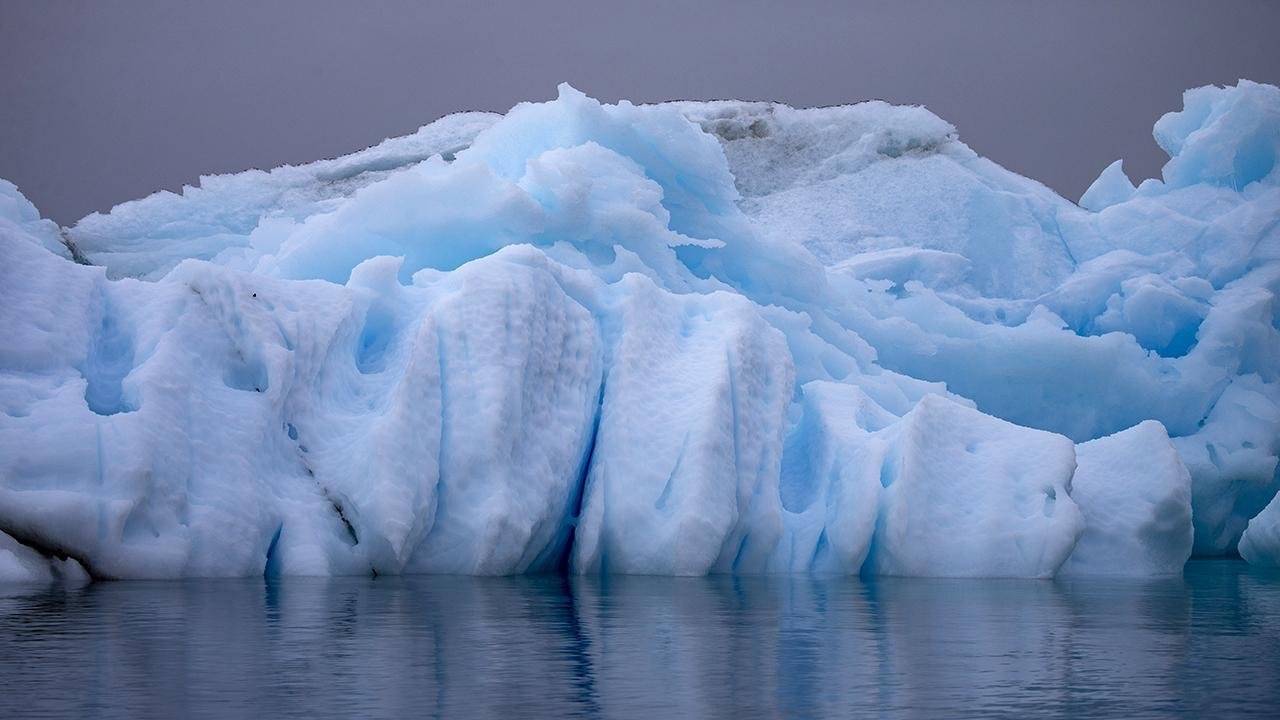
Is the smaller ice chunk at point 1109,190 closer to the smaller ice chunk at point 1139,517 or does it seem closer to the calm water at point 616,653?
the smaller ice chunk at point 1139,517

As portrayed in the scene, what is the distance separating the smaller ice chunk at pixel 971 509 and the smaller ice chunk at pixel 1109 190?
10.2m

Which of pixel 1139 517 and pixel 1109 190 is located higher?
pixel 1109 190

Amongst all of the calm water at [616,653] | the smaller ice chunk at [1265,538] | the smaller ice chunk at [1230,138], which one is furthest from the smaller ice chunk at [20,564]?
the smaller ice chunk at [1230,138]

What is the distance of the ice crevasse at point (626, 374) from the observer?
11078 millimetres

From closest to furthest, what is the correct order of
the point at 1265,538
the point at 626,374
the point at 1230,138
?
1. the point at 626,374
2. the point at 1265,538
3. the point at 1230,138

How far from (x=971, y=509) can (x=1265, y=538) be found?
457 centimetres

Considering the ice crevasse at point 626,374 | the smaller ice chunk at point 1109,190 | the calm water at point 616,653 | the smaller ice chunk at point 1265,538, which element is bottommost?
the calm water at point 616,653

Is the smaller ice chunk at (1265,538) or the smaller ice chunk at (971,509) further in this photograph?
the smaller ice chunk at (1265,538)

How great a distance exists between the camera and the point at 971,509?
12984 mm

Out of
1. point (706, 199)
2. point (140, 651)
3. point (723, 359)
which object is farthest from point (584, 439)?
point (140, 651)

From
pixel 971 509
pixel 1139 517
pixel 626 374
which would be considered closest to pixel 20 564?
pixel 626 374

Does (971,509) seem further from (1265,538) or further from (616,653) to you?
(616,653)

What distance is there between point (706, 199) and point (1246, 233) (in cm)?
742

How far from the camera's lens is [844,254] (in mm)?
20031
